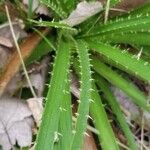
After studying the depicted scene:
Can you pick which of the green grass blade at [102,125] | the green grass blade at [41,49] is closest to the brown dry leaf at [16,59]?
the green grass blade at [41,49]

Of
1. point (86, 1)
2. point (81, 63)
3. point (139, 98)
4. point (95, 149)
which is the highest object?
point (86, 1)

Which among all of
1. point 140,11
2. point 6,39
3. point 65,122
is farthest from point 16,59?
point 140,11

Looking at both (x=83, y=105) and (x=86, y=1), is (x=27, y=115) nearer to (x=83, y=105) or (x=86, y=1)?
(x=83, y=105)

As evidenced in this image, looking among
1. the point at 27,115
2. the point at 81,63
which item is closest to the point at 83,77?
the point at 81,63

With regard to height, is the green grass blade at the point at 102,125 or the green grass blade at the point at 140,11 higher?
the green grass blade at the point at 140,11

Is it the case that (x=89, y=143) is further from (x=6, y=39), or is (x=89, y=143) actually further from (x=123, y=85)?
(x=6, y=39)

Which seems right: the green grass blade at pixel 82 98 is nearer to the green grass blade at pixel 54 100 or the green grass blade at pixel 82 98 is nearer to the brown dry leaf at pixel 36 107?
the green grass blade at pixel 54 100
